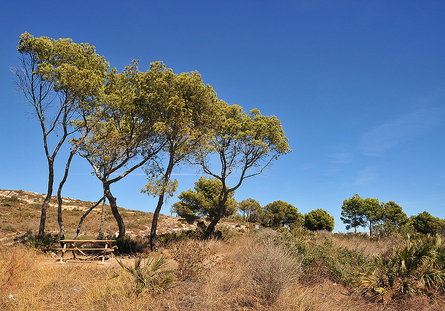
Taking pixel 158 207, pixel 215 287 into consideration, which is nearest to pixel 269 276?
pixel 215 287

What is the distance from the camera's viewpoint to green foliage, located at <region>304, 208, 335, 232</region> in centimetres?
4769

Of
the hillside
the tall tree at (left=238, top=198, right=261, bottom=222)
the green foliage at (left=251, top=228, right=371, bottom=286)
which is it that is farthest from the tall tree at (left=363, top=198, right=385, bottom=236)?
the green foliage at (left=251, top=228, right=371, bottom=286)

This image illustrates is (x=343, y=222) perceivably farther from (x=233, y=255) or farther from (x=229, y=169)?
(x=233, y=255)

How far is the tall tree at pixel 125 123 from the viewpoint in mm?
14368

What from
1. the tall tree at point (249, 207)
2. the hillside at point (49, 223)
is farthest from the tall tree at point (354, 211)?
the hillside at point (49, 223)

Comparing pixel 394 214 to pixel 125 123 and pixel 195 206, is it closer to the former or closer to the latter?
pixel 195 206

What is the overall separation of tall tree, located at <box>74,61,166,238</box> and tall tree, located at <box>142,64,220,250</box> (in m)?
0.49

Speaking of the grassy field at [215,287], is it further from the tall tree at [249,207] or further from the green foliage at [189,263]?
the tall tree at [249,207]

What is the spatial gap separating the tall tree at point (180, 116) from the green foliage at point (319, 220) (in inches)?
1530

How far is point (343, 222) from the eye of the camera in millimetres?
46875

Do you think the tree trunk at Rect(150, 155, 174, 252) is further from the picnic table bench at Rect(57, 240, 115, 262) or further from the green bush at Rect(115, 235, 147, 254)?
the picnic table bench at Rect(57, 240, 115, 262)

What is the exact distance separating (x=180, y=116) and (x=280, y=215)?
135 ft

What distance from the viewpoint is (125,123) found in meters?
14.8

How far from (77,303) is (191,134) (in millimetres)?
11230
